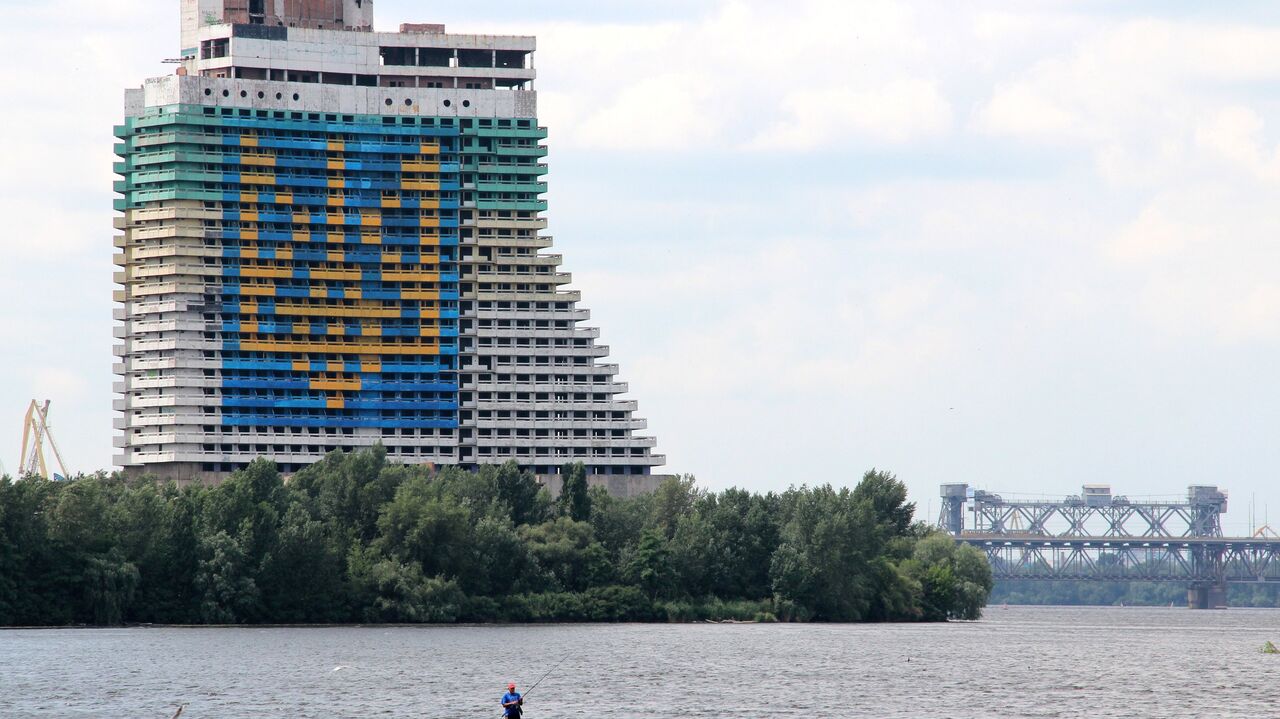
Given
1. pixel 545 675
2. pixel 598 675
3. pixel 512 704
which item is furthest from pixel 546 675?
pixel 512 704

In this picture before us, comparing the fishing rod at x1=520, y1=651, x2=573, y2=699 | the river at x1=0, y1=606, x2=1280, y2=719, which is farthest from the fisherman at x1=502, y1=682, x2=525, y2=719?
the river at x1=0, y1=606, x2=1280, y2=719

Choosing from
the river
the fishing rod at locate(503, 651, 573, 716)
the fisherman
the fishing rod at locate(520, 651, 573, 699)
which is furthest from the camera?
the fishing rod at locate(520, 651, 573, 699)

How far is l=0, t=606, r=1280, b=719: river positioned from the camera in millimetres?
115312

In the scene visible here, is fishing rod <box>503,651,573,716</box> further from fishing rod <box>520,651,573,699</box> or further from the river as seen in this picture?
the river

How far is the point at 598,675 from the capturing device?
452ft

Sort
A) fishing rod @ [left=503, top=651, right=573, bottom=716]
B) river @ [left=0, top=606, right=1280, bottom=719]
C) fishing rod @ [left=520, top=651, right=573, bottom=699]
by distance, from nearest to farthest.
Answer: river @ [left=0, top=606, right=1280, bottom=719] → fishing rod @ [left=503, top=651, right=573, bottom=716] → fishing rod @ [left=520, top=651, right=573, bottom=699]

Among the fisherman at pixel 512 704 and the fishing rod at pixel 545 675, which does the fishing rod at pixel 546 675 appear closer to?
the fishing rod at pixel 545 675

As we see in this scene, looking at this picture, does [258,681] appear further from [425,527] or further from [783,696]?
[425,527]

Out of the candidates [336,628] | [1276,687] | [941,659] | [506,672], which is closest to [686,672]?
[506,672]

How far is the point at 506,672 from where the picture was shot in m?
140

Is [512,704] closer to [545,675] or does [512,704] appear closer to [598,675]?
[545,675]

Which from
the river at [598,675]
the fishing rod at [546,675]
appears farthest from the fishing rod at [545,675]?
the river at [598,675]

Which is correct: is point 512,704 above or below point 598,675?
above

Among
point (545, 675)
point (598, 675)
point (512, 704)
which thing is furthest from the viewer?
point (598, 675)
